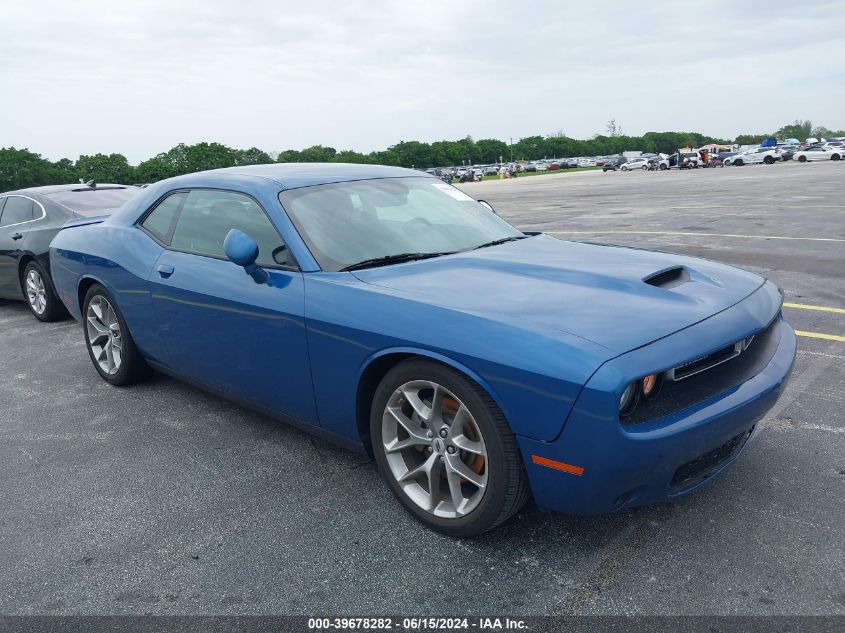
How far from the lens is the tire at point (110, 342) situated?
4.62 meters

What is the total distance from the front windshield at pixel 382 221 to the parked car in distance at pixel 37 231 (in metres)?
4.61

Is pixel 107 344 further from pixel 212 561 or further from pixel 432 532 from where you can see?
pixel 432 532

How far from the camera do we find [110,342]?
15.9 feet

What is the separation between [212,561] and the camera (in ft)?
9.06

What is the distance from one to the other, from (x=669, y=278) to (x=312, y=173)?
200cm

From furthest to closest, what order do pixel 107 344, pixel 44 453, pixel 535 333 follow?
pixel 107 344 → pixel 44 453 → pixel 535 333

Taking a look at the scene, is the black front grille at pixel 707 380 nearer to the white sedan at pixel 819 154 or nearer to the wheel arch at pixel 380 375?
the wheel arch at pixel 380 375

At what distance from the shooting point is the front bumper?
227 cm

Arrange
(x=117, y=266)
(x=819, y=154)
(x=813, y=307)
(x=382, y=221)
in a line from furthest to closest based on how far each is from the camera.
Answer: (x=819, y=154) → (x=813, y=307) → (x=117, y=266) → (x=382, y=221)

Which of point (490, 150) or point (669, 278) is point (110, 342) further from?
point (490, 150)

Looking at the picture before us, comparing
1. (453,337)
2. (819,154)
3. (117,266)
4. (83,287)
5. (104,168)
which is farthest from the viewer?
(104,168)

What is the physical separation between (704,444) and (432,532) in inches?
44.0

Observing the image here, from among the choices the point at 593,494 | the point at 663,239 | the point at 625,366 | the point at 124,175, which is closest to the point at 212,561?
the point at 593,494

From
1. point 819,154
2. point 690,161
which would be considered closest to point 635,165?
point 690,161
